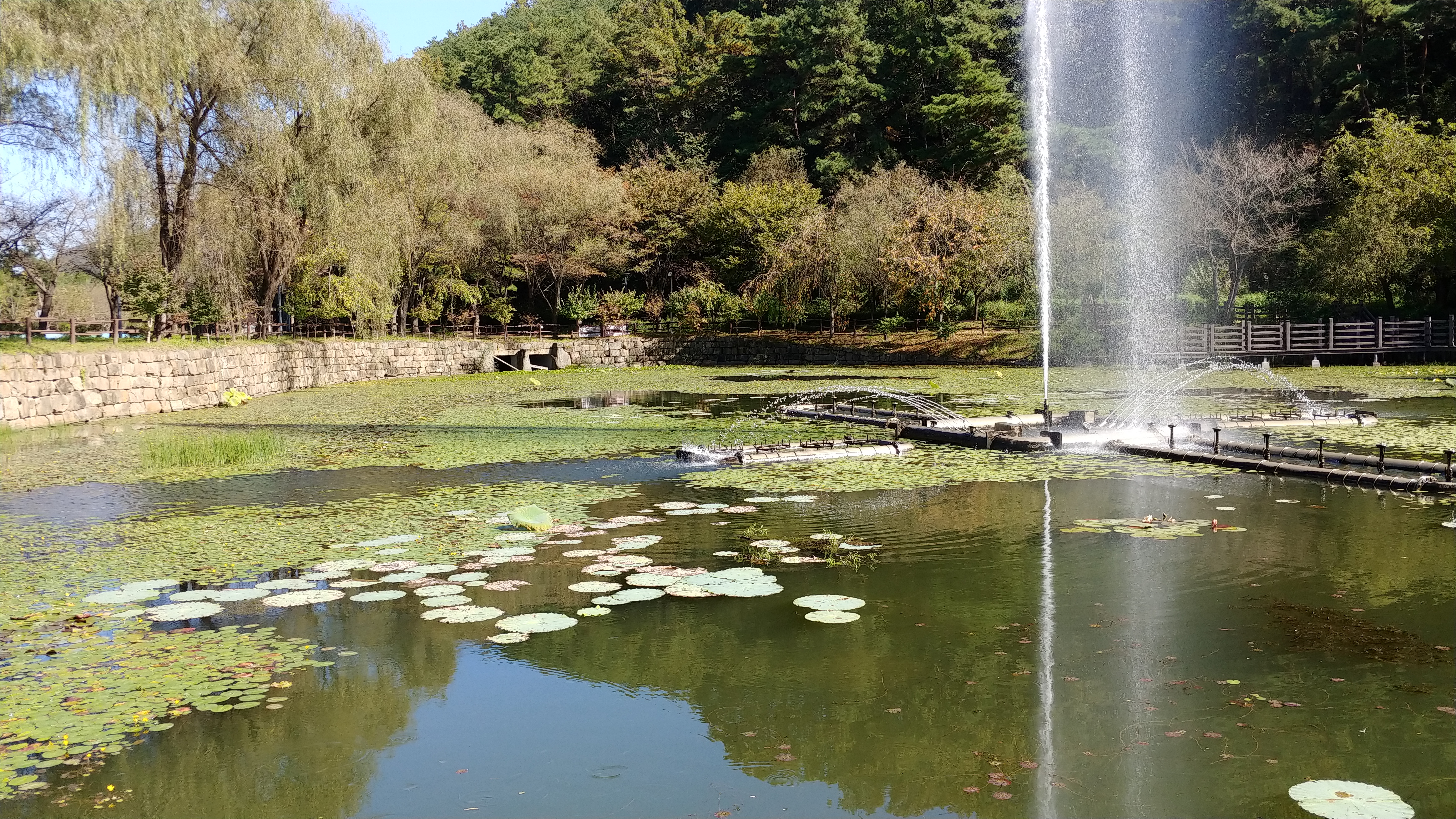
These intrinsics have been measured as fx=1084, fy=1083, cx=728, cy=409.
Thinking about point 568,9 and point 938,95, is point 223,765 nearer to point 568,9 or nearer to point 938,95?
point 938,95

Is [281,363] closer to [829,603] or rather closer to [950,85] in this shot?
[829,603]

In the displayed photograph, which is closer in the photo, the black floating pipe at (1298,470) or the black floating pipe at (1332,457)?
the black floating pipe at (1298,470)

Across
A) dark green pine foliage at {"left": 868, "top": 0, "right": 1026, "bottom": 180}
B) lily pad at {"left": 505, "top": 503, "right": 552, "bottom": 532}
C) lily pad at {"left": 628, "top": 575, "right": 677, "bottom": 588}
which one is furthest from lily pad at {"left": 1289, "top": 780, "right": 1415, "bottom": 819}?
dark green pine foliage at {"left": 868, "top": 0, "right": 1026, "bottom": 180}

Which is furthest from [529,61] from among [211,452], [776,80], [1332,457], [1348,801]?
[1348,801]

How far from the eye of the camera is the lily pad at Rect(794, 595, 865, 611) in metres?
6.52

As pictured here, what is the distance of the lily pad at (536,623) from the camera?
6.20 meters

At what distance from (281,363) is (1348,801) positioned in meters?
27.8

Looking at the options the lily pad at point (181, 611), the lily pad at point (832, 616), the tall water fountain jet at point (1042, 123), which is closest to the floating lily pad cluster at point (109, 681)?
the lily pad at point (181, 611)

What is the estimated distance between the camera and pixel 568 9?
7656 centimetres

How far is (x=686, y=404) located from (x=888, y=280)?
19.1 metres

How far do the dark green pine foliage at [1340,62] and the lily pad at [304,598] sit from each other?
42398 millimetres

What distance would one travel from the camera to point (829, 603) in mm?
6629

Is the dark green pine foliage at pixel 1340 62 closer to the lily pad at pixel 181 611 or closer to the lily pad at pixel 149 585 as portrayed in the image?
the lily pad at pixel 149 585

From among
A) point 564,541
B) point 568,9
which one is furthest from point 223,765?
point 568,9
